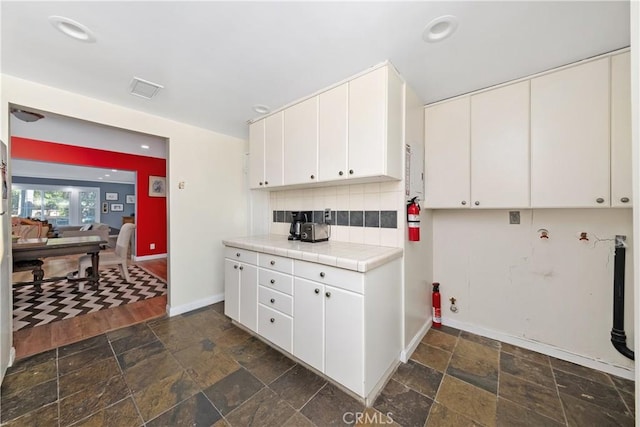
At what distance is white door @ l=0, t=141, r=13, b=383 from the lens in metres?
1.59

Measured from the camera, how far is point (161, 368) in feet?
5.74

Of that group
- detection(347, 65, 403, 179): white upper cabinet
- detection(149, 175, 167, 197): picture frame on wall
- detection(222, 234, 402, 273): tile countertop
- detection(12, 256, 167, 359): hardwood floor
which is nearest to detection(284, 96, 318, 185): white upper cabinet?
detection(347, 65, 403, 179): white upper cabinet

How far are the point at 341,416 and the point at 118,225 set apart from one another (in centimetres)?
1150

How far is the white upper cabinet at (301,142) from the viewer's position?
2.00 m

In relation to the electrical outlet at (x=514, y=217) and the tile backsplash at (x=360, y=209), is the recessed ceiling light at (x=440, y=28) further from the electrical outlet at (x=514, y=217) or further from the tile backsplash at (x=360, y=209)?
the electrical outlet at (x=514, y=217)

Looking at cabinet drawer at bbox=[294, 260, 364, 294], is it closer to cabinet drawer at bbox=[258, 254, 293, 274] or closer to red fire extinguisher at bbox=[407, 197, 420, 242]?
cabinet drawer at bbox=[258, 254, 293, 274]

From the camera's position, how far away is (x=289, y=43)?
56.6 inches

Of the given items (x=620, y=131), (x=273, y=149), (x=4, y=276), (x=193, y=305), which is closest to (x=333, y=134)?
(x=273, y=149)

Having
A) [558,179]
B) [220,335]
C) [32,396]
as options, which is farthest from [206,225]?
[558,179]

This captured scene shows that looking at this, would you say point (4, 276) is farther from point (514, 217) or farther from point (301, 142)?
point (514, 217)

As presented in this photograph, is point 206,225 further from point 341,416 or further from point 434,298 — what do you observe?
point 434,298

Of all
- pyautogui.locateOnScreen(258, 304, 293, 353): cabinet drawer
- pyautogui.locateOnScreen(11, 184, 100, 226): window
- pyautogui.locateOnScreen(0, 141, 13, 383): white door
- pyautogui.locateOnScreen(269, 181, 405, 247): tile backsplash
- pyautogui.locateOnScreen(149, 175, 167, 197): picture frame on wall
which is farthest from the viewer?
pyautogui.locateOnScreen(11, 184, 100, 226): window

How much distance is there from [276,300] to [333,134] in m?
1.44

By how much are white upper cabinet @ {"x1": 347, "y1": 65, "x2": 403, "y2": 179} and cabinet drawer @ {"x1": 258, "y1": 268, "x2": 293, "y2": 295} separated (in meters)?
0.97
